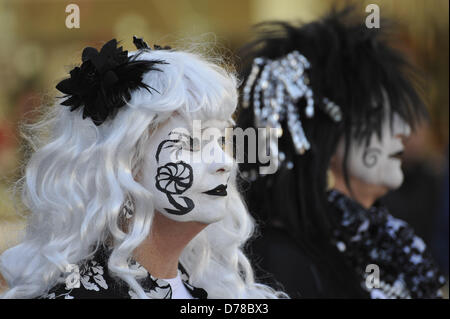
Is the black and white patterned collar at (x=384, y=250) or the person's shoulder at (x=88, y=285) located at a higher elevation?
the person's shoulder at (x=88, y=285)

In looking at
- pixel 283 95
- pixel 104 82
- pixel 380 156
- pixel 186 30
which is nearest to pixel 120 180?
pixel 104 82

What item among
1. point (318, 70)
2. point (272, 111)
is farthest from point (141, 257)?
point (318, 70)

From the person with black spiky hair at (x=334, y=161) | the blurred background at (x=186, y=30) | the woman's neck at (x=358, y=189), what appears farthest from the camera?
the blurred background at (x=186, y=30)

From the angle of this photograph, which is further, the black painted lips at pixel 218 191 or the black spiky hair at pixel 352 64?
the black spiky hair at pixel 352 64

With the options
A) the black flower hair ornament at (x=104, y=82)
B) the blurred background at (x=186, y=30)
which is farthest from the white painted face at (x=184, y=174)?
the blurred background at (x=186, y=30)

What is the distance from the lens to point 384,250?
2398mm

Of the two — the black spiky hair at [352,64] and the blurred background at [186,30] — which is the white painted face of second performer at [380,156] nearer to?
the black spiky hair at [352,64]

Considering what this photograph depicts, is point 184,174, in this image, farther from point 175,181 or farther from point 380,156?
point 380,156

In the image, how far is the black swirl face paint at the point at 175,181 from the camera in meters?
1.44

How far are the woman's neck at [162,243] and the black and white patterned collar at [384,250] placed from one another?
93 cm

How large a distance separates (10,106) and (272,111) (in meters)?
2.80
